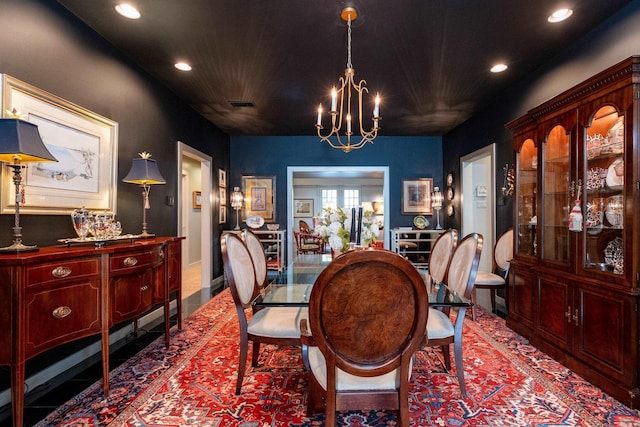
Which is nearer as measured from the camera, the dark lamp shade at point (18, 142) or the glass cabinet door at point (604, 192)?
the dark lamp shade at point (18, 142)

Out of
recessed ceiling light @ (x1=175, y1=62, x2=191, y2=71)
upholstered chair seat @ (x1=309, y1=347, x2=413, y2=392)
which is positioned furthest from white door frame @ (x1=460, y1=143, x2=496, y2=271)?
upholstered chair seat @ (x1=309, y1=347, x2=413, y2=392)

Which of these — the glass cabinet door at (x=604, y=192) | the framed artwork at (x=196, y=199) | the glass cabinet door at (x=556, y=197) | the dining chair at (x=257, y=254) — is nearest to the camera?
the glass cabinet door at (x=604, y=192)

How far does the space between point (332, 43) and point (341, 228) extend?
1.62 meters

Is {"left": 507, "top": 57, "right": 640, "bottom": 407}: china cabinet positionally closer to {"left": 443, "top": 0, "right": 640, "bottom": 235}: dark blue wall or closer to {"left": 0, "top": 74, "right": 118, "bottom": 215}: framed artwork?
{"left": 443, "top": 0, "right": 640, "bottom": 235}: dark blue wall

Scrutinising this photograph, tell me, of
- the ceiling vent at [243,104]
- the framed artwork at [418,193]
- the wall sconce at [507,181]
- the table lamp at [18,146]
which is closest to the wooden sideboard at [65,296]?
the table lamp at [18,146]

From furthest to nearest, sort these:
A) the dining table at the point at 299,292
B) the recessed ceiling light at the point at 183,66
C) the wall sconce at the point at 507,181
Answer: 1. the wall sconce at the point at 507,181
2. the recessed ceiling light at the point at 183,66
3. the dining table at the point at 299,292

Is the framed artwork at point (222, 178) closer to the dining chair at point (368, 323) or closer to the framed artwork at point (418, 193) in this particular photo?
the framed artwork at point (418, 193)

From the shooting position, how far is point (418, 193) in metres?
6.11

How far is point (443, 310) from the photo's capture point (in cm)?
236

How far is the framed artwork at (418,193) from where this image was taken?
20.0ft

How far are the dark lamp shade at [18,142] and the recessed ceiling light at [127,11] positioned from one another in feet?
3.82

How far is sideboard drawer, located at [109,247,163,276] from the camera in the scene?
81.0 inches

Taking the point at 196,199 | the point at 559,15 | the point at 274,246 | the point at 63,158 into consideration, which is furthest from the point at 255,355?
the point at 196,199

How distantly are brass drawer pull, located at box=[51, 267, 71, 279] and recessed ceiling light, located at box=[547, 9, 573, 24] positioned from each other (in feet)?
12.0
